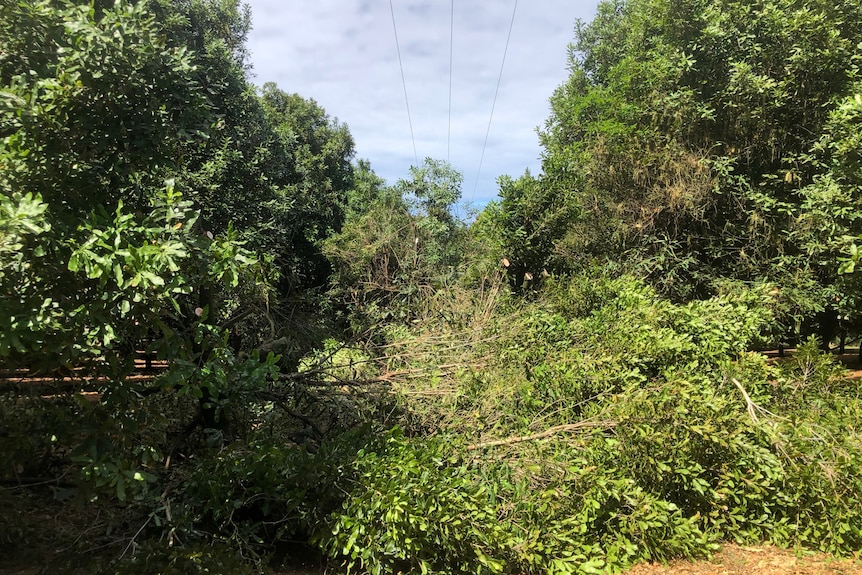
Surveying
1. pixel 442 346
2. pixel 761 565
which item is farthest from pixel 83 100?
pixel 761 565

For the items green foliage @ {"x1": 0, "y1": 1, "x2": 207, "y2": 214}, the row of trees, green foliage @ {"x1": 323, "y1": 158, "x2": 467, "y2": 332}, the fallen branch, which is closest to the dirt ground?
the fallen branch

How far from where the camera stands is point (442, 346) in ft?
19.1

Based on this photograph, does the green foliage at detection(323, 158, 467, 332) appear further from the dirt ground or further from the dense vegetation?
the dirt ground

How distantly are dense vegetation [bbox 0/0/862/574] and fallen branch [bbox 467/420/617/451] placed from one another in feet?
0.11

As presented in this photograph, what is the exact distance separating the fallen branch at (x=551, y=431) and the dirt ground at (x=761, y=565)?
1.13m

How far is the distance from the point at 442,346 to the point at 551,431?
1641 millimetres

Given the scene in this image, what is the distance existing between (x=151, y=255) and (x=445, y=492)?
2.37 m

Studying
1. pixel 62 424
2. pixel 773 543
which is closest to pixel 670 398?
pixel 773 543

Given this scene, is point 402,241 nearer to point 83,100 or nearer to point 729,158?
point 729,158

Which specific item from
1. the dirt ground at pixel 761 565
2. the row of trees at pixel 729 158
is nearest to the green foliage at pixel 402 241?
the row of trees at pixel 729 158

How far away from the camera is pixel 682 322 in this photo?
19.9 ft

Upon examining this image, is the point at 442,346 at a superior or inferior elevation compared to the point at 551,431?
superior

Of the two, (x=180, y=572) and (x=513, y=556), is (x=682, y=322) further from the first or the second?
(x=180, y=572)

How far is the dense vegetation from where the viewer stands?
9.24ft
